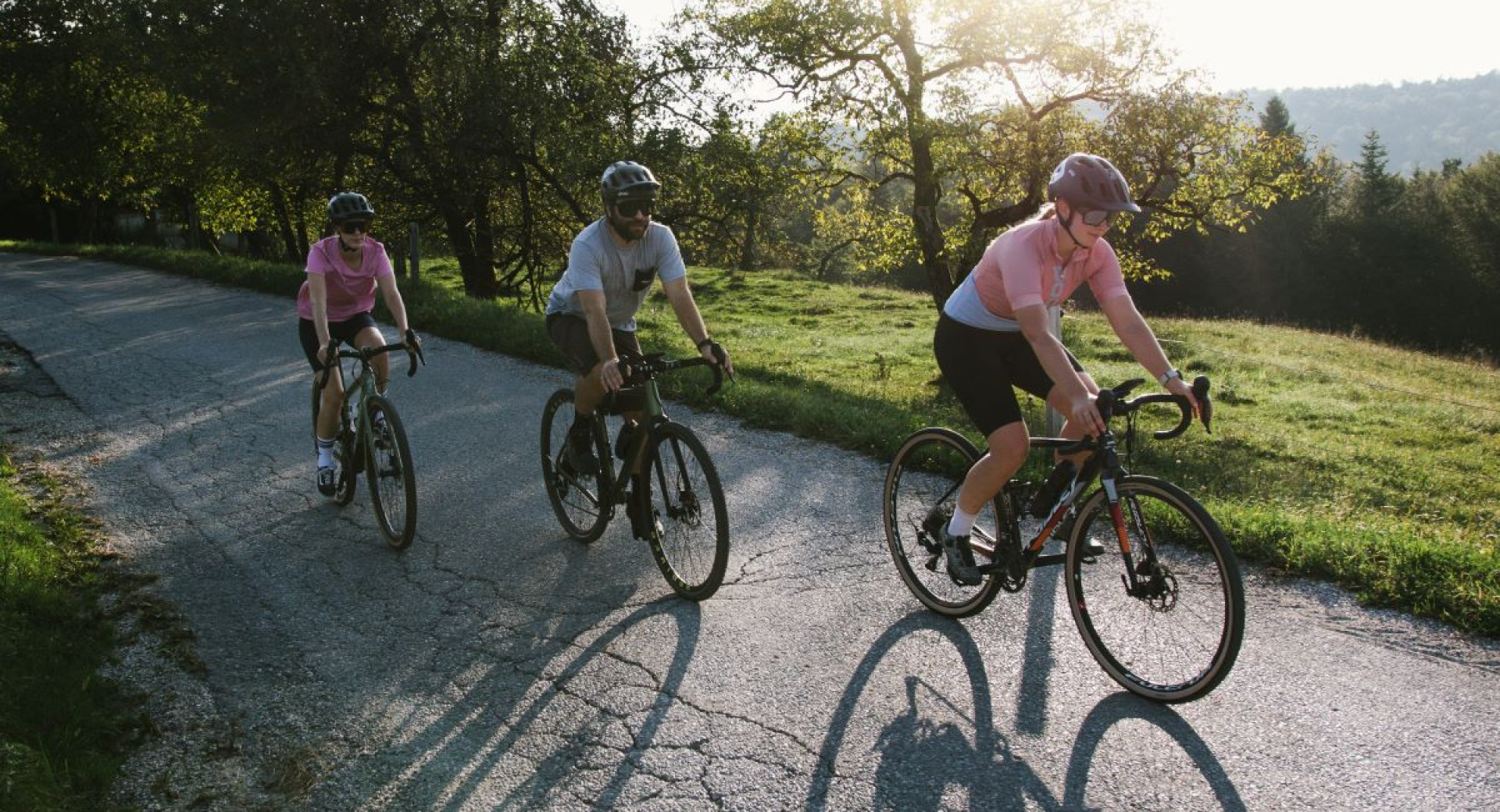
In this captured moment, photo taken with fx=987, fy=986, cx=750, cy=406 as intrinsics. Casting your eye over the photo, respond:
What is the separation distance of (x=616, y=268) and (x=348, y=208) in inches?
77.3

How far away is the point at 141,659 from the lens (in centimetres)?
421

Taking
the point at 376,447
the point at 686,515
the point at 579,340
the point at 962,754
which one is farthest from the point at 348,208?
the point at 962,754

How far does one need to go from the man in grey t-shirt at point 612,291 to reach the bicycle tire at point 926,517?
1.05 metres

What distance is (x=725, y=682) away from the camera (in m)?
4.03

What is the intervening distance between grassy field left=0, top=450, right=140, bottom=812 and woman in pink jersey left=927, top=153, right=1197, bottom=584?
11.2 ft

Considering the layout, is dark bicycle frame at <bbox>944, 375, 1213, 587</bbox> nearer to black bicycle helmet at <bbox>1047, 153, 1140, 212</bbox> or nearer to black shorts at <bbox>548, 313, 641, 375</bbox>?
black bicycle helmet at <bbox>1047, 153, 1140, 212</bbox>

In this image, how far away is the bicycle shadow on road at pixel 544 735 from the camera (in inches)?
131

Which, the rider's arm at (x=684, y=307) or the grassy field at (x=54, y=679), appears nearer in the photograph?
the grassy field at (x=54, y=679)

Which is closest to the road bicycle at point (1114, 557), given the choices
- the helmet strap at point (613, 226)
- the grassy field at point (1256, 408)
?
the grassy field at point (1256, 408)

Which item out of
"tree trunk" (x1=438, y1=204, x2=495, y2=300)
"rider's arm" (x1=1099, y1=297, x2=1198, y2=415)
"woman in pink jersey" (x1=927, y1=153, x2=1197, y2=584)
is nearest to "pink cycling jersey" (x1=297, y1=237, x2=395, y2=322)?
"woman in pink jersey" (x1=927, y1=153, x2=1197, y2=584)

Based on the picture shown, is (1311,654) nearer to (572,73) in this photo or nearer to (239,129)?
(572,73)

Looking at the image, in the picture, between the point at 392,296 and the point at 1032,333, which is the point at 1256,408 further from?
the point at 392,296

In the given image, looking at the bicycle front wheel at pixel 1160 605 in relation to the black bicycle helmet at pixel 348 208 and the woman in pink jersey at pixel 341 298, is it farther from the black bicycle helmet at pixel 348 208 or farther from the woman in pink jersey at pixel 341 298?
the black bicycle helmet at pixel 348 208

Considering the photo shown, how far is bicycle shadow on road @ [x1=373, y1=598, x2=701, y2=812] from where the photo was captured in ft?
10.9
